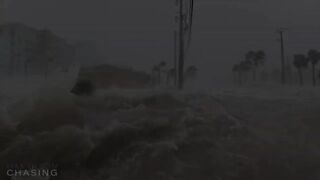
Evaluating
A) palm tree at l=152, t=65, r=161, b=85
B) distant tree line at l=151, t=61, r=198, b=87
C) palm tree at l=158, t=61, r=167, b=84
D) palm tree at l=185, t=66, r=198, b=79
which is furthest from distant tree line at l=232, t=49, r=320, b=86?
palm tree at l=152, t=65, r=161, b=85

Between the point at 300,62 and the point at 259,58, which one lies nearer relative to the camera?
the point at 300,62

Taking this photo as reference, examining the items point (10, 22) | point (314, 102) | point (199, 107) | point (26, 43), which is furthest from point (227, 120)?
point (26, 43)

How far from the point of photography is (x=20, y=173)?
36.7ft

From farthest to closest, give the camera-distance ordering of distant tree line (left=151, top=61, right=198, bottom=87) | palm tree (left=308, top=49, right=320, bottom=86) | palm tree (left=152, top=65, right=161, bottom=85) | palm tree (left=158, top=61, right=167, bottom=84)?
palm tree (left=308, top=49, right=320, bottom=86) < palm tree (left=158, top=61, right=167, bottom=84) < distant tree line (left=151, top=61, right=198, bottom=87) < palm tree (left=152, top=65, right=161, bottom=85)

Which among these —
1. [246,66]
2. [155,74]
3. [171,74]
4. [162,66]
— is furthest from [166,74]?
[246,66]

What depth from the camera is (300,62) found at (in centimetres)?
2827

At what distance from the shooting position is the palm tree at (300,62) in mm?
28109

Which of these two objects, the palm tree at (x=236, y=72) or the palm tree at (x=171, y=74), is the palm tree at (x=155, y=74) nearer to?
the palm tree at (x=171, y=74)

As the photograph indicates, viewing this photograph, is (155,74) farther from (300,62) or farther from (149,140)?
(149,140)

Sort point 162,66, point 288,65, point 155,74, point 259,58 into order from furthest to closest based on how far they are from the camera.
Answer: point 288,65, point 259,58, point 162,66, point 155,74

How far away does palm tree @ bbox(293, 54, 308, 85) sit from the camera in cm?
2811

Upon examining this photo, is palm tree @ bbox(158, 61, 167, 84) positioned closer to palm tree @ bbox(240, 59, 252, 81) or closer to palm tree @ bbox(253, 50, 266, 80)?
palm tree @ bbox(240, 59, 252, 81)

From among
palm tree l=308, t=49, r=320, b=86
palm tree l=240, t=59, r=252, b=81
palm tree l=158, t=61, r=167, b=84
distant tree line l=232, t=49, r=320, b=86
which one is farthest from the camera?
palm tree l=308, t=49, r=320, b=86

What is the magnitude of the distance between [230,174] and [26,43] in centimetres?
1589
